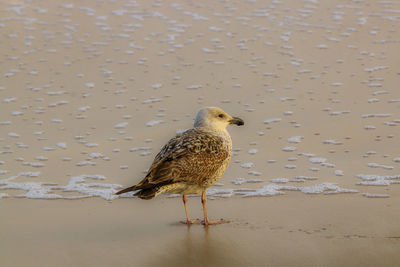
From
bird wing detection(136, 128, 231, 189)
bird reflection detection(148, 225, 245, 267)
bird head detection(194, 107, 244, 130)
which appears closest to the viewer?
bird reflection detection(148, 225, 245, 267)

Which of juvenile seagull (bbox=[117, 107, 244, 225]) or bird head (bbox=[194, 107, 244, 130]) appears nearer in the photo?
juvenile seagull (bbox=[117, 107, 244, 225])

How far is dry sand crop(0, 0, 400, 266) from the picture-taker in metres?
6.04

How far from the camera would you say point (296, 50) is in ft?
41.5

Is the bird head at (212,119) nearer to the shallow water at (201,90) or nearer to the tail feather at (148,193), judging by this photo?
the shallow water at (201,90)

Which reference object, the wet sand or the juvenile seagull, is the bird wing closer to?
the juvenile seagull

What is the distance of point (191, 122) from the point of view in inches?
375

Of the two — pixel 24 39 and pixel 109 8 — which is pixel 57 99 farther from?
pixel 109 8

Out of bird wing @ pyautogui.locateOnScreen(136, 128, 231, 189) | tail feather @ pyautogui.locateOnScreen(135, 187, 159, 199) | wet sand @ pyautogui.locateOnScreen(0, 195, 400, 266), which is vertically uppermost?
bird wing @ pyautogui.locateOnScreen(136, 128, 231, 189)

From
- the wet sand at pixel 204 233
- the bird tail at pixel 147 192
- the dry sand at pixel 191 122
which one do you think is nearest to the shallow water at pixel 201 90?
the dry sand at pixel 191 122

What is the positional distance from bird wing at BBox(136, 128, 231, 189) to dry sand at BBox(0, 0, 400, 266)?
1.76 ft

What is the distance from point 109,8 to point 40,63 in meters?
4.26

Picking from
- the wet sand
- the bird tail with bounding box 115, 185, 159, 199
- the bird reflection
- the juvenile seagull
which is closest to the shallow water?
the wet sand

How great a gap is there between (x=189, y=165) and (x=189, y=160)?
0.05 meters

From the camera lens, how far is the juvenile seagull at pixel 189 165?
6098 millimetres
